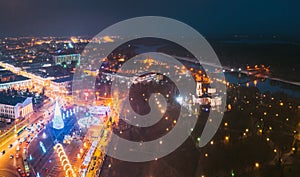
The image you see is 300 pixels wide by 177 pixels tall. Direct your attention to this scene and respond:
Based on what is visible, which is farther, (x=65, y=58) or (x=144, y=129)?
(x=65, y=58)

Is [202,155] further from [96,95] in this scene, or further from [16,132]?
[96,95]

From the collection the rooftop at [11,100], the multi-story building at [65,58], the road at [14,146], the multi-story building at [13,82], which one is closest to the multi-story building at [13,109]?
the rooftop at [11,100]

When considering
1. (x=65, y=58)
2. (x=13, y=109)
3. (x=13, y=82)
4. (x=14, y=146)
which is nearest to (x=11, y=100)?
(x=13, y=109)

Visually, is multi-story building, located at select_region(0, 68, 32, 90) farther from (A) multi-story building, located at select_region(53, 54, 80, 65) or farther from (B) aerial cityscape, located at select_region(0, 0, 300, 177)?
(A) multi-story building, located at select_region(53, 54, 80, 65)

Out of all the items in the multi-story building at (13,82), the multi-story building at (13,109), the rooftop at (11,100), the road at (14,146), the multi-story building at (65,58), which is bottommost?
the road at (14,146)

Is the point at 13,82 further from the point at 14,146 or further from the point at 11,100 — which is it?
the point at 14,146

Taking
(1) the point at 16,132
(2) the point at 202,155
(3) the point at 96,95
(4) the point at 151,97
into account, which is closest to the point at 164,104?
(4) the point at 151,97

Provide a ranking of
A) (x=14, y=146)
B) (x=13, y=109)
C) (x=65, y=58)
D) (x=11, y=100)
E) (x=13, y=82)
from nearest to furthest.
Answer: (x=14, y=146) < (x=13, y=109) < (x=11, y=100) < (x=13, y=82) < (x=65, y=58)

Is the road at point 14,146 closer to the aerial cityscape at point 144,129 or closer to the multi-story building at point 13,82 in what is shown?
the aerial cityscape at point 144,129
